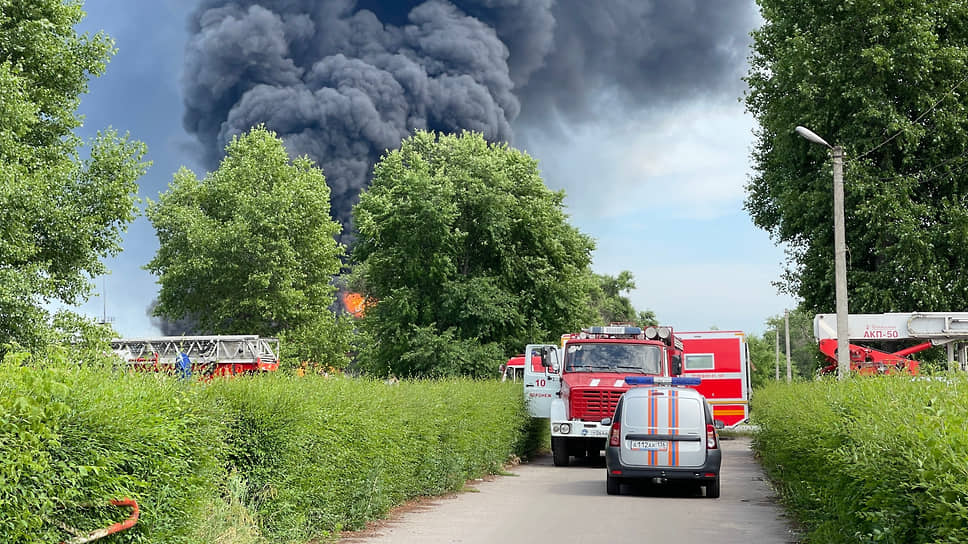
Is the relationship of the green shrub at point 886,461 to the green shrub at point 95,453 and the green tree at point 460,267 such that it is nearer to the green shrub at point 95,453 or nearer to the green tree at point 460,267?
the green shrub at point 95,453

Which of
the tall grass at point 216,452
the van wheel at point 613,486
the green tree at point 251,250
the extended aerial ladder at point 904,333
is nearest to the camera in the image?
the tall grass at point 216,452

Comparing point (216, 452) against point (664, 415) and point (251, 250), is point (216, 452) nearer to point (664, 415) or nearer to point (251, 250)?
point (664, 415)

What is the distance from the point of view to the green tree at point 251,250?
5716 cm

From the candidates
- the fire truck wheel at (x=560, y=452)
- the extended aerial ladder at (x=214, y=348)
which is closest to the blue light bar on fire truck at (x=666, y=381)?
the fire truck wheel at (x=560, y=452)

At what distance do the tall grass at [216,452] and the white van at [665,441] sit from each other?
9.95ft

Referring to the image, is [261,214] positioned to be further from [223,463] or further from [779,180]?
[223,463]

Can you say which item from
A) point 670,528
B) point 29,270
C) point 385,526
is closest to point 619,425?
point 670,528

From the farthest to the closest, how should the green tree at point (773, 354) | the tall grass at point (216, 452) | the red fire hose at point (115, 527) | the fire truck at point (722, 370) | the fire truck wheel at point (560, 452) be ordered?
the green tree at point (773, 354) < the fire truck at point (722, 370) < the fire truck wheel at point (560, 452) < the red fire hose at point (115, 527) < the tall grass at point (216, 452)

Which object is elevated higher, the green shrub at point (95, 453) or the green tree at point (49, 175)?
the green tree at point (49, 175)

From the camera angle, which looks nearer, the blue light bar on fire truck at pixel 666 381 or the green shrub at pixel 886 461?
the green shrub at pixel 886 461

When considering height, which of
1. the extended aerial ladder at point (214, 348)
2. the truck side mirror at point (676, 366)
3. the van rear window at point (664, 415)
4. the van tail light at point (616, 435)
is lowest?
the van tail light at point (616, 435)

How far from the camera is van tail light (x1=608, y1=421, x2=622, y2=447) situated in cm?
1786

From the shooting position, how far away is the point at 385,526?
45.3ft

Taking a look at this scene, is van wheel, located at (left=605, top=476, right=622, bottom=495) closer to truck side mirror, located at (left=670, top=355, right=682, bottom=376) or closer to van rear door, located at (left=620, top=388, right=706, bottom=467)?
van rear door, located at (left=620, top=388, right=706, bottom=467)
